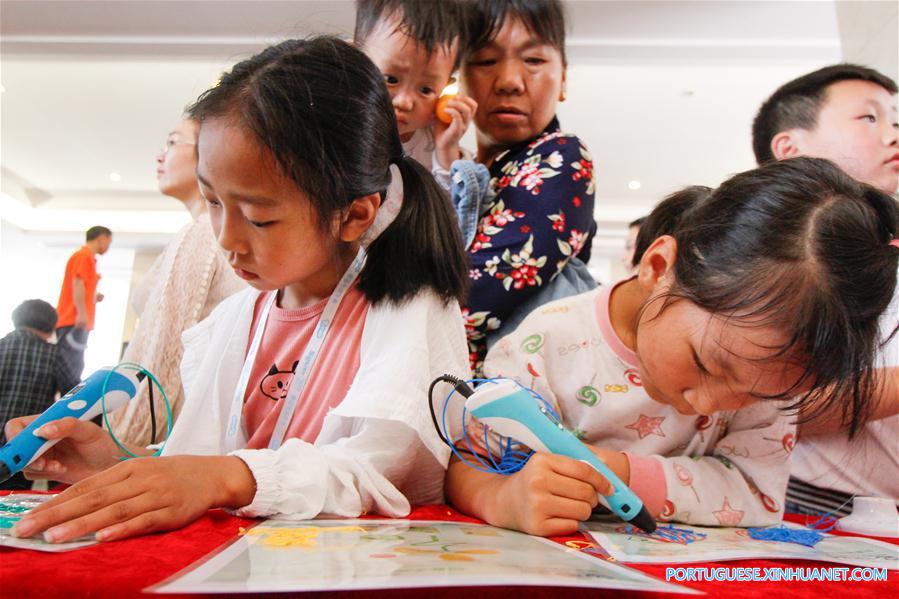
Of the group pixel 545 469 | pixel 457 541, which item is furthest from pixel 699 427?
pixel 457 541

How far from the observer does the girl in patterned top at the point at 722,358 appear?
61 centimetres

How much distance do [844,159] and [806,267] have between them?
74 cm

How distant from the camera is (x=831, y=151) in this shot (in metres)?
1.23

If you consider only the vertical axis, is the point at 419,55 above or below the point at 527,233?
above

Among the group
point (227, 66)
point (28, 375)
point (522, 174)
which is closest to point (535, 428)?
point (522, 174)

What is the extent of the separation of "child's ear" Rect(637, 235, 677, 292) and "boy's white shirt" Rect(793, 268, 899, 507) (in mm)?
411

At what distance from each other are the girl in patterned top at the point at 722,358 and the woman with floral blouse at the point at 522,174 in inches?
6.3

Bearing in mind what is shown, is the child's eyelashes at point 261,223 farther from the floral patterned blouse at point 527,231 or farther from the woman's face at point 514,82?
the woman's face at point 514,82

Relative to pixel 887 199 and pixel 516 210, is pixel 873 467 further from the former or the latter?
pixel 516 210

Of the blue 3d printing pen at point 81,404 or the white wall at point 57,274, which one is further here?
the white wall at point 57,274

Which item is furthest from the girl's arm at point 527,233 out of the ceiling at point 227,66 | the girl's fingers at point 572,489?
the ceiling at point 227,66

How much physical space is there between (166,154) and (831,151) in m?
1.23

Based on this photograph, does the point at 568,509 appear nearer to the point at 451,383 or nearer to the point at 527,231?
the point at 451,383

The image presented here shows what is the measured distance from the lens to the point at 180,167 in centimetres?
130
